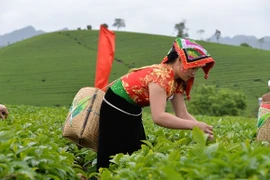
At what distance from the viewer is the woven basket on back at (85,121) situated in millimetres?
4477

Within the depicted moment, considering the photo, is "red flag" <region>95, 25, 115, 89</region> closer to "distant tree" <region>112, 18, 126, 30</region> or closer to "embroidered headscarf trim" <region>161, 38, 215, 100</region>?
"embroidered headscarf trim" <region>161, 38, 215, 100</region>

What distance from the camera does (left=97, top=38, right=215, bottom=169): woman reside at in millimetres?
3766

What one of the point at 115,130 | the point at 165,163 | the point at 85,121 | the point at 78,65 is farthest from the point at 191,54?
the point at 78,65

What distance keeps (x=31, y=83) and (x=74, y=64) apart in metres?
7.75

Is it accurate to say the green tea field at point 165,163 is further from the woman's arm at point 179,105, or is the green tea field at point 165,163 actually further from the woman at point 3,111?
the woman at point 3,111

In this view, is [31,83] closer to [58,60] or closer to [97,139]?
[58,60]

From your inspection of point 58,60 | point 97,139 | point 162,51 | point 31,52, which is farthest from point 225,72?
point 97,139

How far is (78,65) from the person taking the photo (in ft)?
207

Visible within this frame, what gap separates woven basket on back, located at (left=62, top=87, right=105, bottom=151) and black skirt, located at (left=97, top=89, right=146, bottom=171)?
0.21 m

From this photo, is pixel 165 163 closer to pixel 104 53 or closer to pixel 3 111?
pixel 3 111

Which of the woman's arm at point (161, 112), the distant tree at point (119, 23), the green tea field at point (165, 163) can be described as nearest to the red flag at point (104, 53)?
the woman's arm at point (161, 112)

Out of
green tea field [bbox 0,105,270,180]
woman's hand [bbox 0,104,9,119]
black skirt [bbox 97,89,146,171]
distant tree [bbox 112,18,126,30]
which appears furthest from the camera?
distant tree [bbox 112,18,126,30]

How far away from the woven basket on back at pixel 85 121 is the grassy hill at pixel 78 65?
155 feet

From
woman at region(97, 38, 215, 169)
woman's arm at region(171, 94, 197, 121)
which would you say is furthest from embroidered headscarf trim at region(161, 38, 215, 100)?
woman's arm at region(171, 94, 197, 121)
